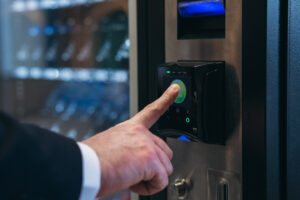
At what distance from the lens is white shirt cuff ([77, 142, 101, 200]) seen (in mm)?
679

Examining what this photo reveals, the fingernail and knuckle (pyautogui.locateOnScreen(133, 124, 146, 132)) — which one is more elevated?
the fingernail

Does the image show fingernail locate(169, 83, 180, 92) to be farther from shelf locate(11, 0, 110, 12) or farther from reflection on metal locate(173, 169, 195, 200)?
shelf locate(11, 0, 110, 12)

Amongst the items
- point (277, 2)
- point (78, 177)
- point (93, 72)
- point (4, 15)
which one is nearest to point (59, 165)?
point (78, 177)

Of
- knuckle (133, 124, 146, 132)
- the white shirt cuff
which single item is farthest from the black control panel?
the white shirt cuff

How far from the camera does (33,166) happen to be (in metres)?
0.63

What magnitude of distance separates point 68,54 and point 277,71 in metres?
1.31

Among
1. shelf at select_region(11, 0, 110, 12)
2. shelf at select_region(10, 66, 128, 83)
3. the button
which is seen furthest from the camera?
shelf at select_region(11, 0, 110, 12)

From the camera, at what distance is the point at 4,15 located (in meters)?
2.06

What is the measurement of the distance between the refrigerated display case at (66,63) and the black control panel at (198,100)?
748 mm

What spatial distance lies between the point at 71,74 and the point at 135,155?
1.15 metres

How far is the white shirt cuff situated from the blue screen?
40 centimetres

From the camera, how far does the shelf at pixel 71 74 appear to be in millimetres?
1608

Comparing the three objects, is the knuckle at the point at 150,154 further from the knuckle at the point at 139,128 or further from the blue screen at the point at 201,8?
the blue screen at the point at 201,8

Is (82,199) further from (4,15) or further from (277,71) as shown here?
(4,15)
